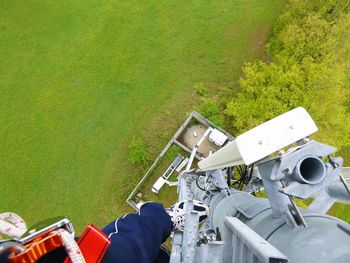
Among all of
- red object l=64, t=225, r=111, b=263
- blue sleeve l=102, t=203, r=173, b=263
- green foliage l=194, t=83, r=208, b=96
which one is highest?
green foliage l=194, t=83, r=208, b=96

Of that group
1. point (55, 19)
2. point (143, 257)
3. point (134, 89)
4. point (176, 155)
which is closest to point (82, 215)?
point (176, 155)

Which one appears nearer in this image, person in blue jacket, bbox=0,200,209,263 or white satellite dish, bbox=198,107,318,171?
white satellite dish, bbox=198,107,318,171

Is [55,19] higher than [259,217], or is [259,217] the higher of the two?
[55,19]

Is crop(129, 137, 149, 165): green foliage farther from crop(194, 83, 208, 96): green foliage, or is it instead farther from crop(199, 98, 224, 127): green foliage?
crop(194, 83, 208, 96): green foliage

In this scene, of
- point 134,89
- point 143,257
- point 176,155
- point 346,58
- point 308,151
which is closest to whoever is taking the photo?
point 308,151

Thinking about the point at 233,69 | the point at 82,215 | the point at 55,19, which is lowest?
the point at 82,215

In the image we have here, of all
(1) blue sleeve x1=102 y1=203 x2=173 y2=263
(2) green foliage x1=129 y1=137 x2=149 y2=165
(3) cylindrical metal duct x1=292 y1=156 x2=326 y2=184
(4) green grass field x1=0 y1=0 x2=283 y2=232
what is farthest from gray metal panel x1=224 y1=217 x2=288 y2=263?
(4) green grass field x1=0 y1=0 x2=283 y2=232

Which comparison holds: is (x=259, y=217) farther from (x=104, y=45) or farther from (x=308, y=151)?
(x=104, y=45)
